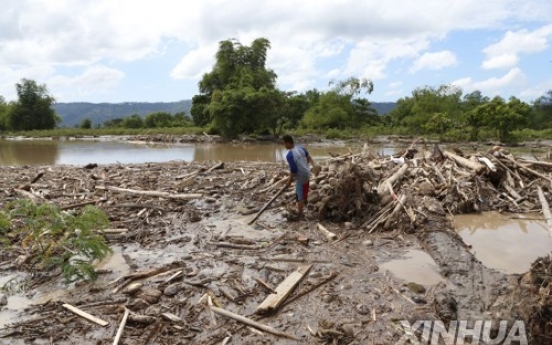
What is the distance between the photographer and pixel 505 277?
5227 mm

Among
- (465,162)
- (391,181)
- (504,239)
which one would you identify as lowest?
(504,239)

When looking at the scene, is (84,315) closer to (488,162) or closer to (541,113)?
(488,162)

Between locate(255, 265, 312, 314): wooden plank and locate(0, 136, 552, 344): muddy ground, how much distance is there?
0.05 meters

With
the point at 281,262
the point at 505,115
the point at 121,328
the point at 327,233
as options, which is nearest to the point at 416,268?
the point at 327,233

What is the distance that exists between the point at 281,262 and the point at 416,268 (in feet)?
6.05

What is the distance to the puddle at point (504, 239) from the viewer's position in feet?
20.2

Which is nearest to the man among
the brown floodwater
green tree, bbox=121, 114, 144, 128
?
the brown floodwater

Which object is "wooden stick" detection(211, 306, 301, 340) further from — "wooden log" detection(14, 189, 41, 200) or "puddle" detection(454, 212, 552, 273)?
"wooden log" detection(14, 189, 41, 200)

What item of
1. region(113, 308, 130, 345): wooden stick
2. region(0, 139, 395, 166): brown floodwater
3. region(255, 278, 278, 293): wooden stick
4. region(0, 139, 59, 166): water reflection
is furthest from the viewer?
region(0, 139, 395, 166): brown floodwater

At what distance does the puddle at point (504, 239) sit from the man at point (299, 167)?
2937 mm

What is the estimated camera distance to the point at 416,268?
224 inches

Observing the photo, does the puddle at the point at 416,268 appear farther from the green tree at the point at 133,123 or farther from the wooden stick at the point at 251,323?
the green tree at the point at 133,123

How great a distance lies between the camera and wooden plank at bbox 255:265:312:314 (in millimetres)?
4414

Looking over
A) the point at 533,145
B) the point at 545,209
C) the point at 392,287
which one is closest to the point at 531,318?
the point at 392,287
